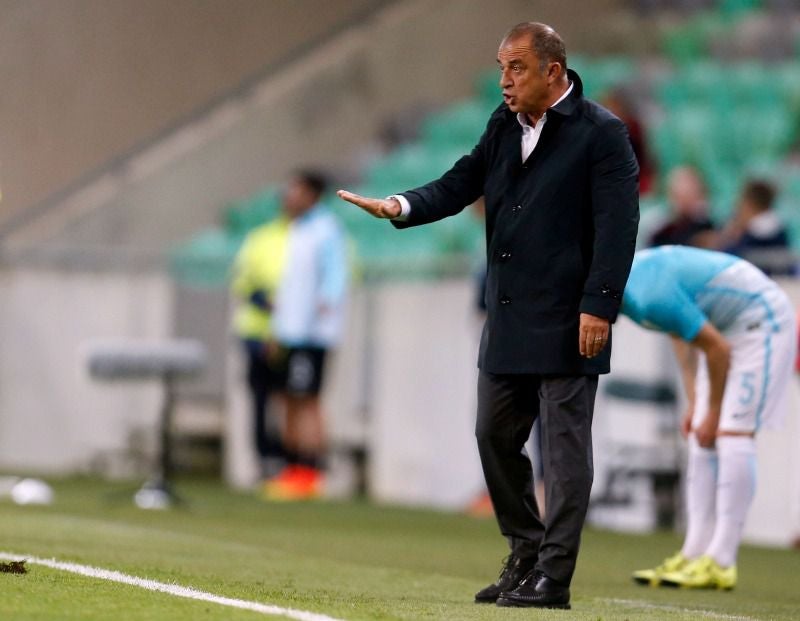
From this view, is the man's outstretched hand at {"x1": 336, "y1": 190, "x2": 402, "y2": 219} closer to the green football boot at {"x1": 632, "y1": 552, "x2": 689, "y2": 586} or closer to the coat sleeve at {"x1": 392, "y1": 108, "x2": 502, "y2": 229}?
→ the coat sleeve at {"x1": 392, "y1": 108, "x2": 502, "y2": 229}

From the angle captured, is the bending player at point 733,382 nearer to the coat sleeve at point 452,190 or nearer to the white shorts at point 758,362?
the white shorts at point 758,362

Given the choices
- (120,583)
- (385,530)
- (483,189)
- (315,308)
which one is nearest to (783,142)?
(315,308)

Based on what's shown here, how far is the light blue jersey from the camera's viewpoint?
7.18 meters

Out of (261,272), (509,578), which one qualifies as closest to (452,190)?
(509,578)

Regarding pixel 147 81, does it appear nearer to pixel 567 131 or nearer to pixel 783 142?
pixel 783 142

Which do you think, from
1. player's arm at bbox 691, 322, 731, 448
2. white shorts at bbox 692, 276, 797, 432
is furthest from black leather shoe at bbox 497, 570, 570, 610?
white shorts at bbox 692, 276, 797, 432

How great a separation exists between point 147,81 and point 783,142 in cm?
591

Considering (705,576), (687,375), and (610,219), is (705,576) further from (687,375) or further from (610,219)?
(610,219)

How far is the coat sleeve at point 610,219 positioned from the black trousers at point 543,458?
0.32m

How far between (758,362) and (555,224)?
179cm

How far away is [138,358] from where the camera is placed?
11695 mm

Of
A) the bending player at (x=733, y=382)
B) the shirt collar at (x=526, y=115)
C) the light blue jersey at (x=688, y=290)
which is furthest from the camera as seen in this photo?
the bending player at (x=733, y=382)

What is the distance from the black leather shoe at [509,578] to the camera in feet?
20.9

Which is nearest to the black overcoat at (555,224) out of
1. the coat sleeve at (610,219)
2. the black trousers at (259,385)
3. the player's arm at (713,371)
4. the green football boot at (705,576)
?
the coat sleeve at (610,219)
